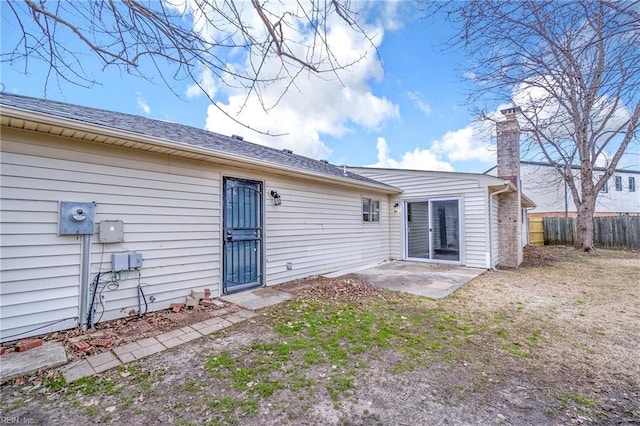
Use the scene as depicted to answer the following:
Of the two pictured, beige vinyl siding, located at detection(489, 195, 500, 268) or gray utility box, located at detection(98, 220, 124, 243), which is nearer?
gray utility box, located at detection(98, 220, 124, 243)

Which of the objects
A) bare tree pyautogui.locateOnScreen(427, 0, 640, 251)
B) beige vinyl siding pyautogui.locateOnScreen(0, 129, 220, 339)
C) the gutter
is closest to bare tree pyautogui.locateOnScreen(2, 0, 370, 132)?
the gutter

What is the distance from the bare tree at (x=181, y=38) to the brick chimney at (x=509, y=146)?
748 centimetres

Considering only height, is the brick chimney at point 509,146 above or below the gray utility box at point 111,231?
above

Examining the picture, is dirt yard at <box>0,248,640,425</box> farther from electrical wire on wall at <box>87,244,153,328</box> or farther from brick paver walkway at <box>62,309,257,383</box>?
electrical wire on wall at <box>87,244,153,328</box>

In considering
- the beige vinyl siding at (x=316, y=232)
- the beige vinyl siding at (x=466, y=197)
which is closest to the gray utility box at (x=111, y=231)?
the beige vinyl siding at (x=316, y=232)

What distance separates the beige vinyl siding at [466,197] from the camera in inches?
300

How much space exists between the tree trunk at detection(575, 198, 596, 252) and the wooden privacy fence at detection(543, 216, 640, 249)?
2.27m

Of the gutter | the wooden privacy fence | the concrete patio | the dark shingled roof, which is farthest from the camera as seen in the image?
the wooden privacy fence

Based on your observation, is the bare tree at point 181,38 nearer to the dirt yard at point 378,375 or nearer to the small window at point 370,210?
the dirt yard at point 378,375

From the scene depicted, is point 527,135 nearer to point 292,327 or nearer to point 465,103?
point 465,103

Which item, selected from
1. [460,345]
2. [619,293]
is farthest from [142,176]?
[619,293]

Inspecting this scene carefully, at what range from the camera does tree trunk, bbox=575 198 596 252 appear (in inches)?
442

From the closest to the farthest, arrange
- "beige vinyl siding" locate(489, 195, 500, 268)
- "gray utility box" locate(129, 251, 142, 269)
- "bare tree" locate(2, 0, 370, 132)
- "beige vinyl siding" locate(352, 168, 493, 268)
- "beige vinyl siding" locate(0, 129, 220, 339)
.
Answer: "bare tree" locate(2, 0, 370, 132) → "beige vinyl siding" locate(0, 129, 220, 339) → "gray utility box" locate(129, 251, 142, 269) → "beige vinyl siding" locate(352, 168, 493, 268) → "beige vinyl siding" locate(489, 195, 500, 268)

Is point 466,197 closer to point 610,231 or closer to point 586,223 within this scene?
point 586,223
